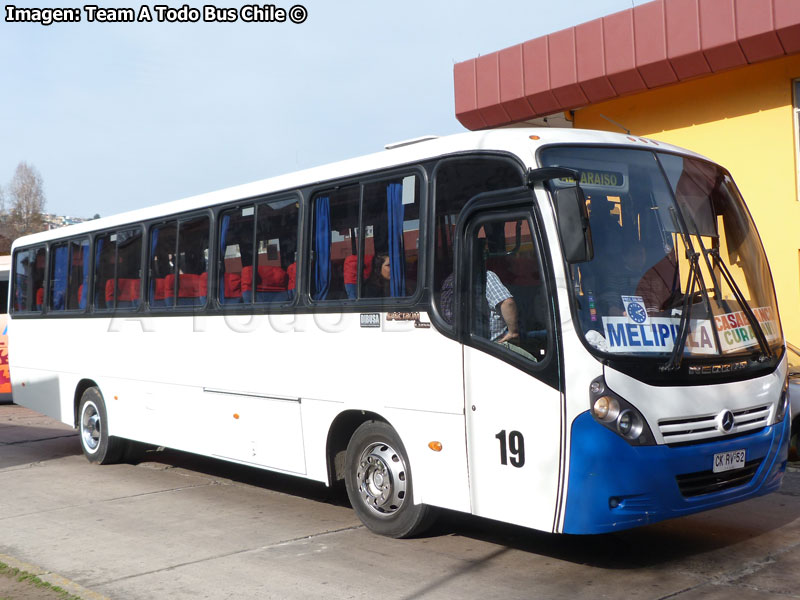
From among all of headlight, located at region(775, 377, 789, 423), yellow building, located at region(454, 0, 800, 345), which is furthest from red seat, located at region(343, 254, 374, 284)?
yellow building, located at region(454, 0, 800, 345)

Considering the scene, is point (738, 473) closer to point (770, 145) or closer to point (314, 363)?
point (314, 363)

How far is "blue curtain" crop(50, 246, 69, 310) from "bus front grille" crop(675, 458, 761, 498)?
921 centimetres

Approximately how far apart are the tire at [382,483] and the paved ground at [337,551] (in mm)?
150

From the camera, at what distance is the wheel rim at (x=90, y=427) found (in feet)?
38.4

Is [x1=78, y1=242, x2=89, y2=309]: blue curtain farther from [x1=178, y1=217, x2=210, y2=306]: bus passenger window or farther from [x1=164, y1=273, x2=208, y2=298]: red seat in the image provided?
[x1=178, y1=217, x2=210, y2=306]: bus passenger window

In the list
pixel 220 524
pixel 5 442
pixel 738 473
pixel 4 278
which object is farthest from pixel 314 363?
pixel 4 278

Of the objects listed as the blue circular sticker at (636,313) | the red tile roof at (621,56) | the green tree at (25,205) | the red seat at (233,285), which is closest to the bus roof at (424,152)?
the red seat at (233,285)

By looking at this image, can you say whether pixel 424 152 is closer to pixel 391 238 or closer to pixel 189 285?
pixel 391 238

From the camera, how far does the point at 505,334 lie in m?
6.25

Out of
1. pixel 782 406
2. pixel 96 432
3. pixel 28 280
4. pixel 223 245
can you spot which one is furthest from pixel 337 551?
pixel 28 280

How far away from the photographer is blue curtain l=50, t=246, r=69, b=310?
1252cm

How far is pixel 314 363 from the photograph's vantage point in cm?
798

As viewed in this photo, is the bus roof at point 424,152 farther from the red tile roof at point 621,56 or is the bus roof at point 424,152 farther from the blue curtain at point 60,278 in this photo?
the red tile roof at point 621,56

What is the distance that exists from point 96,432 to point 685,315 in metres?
8.31
